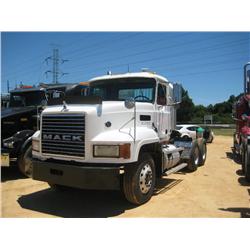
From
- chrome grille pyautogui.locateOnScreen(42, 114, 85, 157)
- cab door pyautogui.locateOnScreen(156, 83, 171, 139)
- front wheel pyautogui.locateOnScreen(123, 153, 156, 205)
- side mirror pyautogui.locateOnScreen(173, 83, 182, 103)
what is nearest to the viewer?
chrome grille pyautogui.locateOnScreen(42, 114, 85, 157)

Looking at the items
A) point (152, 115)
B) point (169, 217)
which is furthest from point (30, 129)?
point (169, 217)

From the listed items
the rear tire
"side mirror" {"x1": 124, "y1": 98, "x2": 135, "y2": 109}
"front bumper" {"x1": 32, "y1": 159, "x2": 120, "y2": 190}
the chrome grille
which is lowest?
the rear tire

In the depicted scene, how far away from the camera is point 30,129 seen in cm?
789

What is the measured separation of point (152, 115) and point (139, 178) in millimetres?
1499

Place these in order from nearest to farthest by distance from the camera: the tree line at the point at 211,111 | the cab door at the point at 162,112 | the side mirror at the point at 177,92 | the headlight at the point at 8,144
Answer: the cab door at the point at 162,112
the side mirror at the point at 177,92
the headlight at the point at 8,144
the tree line at the point at 211,111

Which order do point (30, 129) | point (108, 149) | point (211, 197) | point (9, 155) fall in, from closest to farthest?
point (108, 149), point (211, 197), point (9, 155), point (30, 129)

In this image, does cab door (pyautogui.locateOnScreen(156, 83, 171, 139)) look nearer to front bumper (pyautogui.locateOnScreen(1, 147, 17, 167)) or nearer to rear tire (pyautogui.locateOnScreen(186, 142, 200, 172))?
rear tire (pyautogui.locateOnScreen(186, 142, 200, 172))

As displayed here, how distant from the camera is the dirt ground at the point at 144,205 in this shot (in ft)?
16.3

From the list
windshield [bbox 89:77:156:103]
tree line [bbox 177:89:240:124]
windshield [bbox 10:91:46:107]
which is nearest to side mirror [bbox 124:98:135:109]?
windshield [bbox 89:77:156:103]

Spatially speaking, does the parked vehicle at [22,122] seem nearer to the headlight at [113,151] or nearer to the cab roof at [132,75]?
the cab roof at [132,75]

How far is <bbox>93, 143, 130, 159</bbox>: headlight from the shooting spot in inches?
182

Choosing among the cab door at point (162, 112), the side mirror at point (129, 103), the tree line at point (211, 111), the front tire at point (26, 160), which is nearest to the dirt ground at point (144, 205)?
the front tire at point (26, 160)

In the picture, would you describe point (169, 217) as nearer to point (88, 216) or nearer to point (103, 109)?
point (88, 216)

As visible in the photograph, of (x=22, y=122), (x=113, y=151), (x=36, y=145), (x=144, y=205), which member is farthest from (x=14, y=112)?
Answer: (x=144, y=205)
